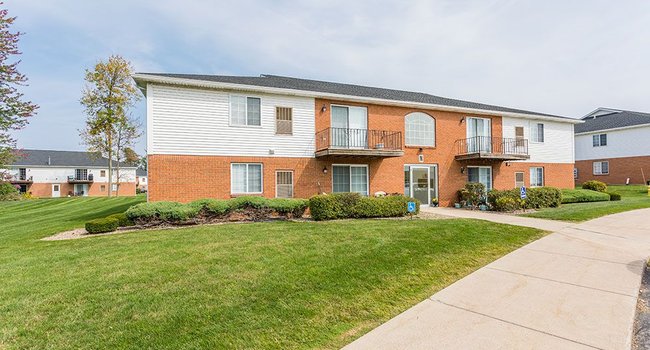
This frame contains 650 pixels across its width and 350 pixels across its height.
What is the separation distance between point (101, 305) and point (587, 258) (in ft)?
27.1

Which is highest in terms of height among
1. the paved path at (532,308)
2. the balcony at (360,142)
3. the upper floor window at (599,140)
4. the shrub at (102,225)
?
the upper floor window at (599,140)

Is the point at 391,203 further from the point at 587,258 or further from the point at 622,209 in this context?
the point at 622,209

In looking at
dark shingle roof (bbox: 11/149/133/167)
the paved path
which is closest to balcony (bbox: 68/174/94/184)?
dark shingle roof (bbox: 11/149/133/167)

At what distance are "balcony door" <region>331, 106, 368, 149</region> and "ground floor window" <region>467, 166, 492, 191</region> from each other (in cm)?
731

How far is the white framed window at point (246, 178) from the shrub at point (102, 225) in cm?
439

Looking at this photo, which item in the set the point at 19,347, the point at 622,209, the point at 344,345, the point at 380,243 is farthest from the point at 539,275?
the point at 622,209

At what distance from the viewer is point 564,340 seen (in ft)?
10.3

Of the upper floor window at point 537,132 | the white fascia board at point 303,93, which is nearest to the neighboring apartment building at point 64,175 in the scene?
the white fascia board at point 303,93

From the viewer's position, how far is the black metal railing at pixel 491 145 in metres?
17.9

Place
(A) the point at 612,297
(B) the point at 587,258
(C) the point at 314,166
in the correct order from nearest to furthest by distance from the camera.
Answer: (A) the point at 612,297
(B) the point at 587,258
(C) the point at 314,166

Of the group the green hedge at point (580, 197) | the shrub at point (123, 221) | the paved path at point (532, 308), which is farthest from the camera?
the green hedge at point (580, 197)

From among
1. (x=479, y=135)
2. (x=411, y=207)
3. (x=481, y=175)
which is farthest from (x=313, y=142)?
(x=481, y=175)

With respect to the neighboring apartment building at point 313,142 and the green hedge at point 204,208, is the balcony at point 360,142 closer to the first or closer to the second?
the neighboring apartment building at point 313,142

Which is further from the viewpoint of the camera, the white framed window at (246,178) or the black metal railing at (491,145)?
the black metal railing at (491,145)
